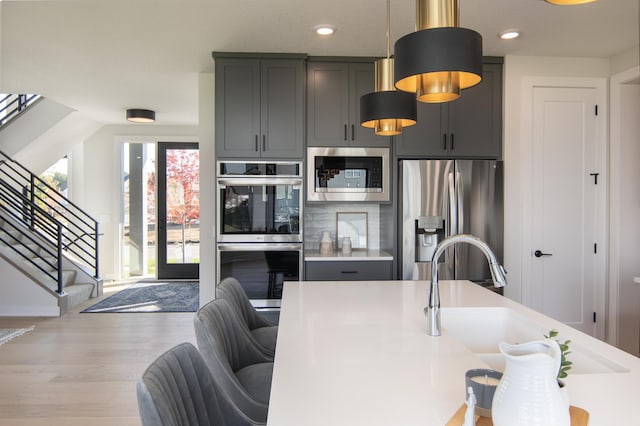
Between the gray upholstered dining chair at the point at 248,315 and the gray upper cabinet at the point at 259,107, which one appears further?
the gray upper cabinet at the point at 259,107

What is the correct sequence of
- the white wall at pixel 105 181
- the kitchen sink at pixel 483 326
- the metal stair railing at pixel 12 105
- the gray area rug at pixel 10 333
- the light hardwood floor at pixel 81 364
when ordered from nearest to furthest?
the kitchen sink at pixel 483 326, the light hardwood floor at pixel 81 364, the gray area rug at pixel 10 333, the metal stair railing at pixel 12 105, the white wall at pixel 105 181

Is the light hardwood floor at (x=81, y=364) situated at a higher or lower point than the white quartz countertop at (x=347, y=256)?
lower

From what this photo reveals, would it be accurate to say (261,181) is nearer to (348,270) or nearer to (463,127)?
(348,270)

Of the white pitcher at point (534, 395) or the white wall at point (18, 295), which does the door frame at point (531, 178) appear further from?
the white wall at point (18, 295)

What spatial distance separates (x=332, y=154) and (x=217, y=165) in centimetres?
100

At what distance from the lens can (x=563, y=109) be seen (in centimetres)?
393

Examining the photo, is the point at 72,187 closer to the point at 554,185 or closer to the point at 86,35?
the point at 86,35

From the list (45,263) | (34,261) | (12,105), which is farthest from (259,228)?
(12,105)

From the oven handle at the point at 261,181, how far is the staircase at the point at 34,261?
2.92m

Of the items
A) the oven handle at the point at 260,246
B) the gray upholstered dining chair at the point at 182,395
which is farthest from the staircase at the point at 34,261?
the gray upholstered dining chair at the point at 182,395

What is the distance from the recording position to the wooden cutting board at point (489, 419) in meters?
0.92

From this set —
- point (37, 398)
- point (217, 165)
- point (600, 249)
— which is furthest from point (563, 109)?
point (37, 398)

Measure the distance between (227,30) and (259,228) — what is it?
1.58 metres

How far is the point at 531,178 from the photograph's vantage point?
154 inches
